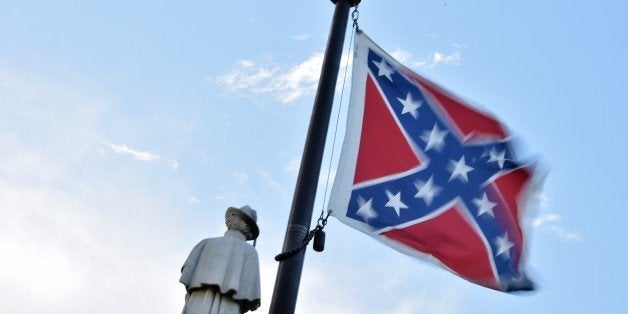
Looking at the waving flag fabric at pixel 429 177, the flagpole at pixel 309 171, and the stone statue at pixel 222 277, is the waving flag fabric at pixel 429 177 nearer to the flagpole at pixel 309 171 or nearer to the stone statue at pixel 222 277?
the flagpole at pixel 309 171

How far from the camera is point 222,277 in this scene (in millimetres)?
5535

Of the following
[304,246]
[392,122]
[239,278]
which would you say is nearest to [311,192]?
[304,246]

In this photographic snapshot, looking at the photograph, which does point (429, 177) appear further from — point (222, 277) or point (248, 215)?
point (222, 277)

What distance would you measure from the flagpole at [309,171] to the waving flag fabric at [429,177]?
17.9 inches

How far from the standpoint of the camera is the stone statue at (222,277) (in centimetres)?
545

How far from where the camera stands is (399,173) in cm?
709

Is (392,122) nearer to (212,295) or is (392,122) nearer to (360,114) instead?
(360,114)

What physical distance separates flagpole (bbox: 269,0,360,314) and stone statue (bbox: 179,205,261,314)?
1.27ft

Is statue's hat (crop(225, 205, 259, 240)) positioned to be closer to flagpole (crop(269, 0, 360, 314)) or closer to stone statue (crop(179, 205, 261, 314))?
stone statue (crop(179, 205, 261, 314))

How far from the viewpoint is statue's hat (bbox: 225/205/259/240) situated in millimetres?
6164

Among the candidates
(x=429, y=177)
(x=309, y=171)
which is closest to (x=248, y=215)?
(x=309, y=171)

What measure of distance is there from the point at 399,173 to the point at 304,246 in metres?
1.94

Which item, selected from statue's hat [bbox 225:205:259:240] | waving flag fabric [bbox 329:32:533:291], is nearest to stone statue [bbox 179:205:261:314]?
statue's hat [bbox 225:205:259:240]

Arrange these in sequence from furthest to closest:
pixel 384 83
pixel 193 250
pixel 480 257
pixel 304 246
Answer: pixel 384 83 → pixel 480 257 → pixel 193 250 → pixel 304 246
